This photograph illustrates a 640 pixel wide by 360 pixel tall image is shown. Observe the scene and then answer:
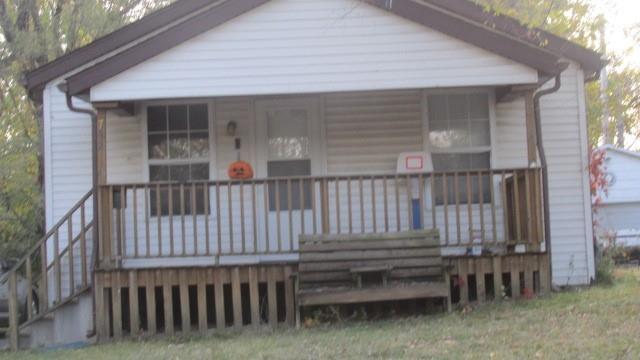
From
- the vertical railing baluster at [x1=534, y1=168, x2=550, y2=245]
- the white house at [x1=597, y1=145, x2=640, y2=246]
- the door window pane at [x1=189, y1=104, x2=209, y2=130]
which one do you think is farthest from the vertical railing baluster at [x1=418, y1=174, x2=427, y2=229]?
the white house at [x1=597, y1=145, x2=640, y2=246]

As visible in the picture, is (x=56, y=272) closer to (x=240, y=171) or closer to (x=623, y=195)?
(x=240, y=171)

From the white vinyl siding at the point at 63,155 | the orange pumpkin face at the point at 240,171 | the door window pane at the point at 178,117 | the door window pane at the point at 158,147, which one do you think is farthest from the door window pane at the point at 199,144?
the white vinyl siding at the point at 63,155

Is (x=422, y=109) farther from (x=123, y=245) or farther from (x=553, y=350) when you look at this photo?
A: (x=553, y=350)

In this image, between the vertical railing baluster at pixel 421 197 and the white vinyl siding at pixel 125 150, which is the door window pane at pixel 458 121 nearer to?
the vertical railing baluster at pixel 421 197

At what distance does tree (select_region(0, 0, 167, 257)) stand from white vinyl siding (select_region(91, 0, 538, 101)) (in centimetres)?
486

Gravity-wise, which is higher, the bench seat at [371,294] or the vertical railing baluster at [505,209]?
the vertical railing baluster at [505,209]

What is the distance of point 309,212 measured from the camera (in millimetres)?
11047

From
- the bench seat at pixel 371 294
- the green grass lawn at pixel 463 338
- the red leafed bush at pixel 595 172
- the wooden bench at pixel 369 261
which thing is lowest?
the green grass lawn at pixel 463 338

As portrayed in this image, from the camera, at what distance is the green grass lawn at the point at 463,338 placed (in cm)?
696

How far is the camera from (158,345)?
29.2 feet

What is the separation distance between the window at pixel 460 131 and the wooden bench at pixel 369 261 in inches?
80.8

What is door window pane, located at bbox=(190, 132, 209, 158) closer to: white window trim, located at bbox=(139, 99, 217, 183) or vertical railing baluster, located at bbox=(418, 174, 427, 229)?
white window trim, located at bbox=(139, 99, 217, 183)

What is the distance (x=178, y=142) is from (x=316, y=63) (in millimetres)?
2725

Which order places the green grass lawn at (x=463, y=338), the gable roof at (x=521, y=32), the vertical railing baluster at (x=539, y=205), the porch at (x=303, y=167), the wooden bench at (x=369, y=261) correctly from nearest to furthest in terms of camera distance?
1. the green grass lawn at (x=463, y=338)
2. the wooden bench at (x=369, y=261)
3. the vertical railing baluster at (x=539, y=205)
4. the porch at (x=303, y=167)
5. the gable roof at (x=521, y=32)
